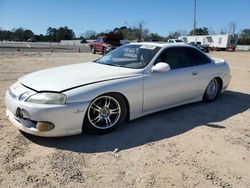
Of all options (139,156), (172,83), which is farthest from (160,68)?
(139,156)

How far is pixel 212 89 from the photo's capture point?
21.2 feet

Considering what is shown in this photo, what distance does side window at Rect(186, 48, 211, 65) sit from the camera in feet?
19.2

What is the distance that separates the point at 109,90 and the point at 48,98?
0.89 metres

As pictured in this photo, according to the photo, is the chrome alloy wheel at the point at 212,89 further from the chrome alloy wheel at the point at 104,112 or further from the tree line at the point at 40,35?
the tree line at the point at 40,35

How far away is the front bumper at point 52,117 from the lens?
12.1 feet

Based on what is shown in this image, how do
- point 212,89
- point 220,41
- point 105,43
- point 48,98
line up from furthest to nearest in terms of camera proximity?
point 220,41 → point 105,43 → point 212,89 → point 48,98

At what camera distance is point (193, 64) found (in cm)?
579

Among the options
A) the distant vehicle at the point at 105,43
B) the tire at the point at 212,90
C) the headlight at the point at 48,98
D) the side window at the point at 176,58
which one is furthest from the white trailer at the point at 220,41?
the headlight at the point at 48,98

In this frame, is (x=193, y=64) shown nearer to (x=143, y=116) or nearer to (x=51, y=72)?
(x=143, y=116)

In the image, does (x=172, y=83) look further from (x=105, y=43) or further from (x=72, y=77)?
(x=105, y=43)

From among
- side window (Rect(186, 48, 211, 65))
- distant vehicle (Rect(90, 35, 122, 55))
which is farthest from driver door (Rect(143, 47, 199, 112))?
distant vehicle (Rect(90, 35, 122, 55))

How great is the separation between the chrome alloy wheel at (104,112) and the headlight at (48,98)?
1.47 feet

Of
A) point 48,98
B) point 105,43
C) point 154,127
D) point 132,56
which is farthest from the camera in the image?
point 105,43

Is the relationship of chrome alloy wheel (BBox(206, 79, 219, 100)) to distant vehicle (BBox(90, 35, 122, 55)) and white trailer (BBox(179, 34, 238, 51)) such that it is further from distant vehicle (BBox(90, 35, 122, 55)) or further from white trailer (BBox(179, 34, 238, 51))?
white trailer (BBox(179, 34, 238, 51))
